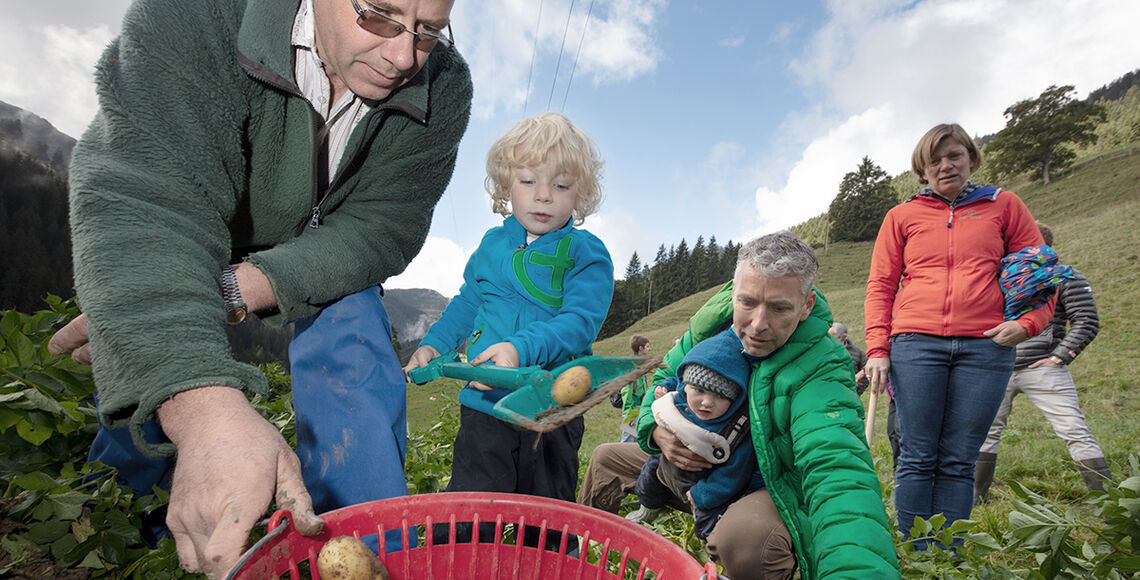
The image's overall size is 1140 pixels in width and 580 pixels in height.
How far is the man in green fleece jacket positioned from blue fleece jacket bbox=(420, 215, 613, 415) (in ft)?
1.48

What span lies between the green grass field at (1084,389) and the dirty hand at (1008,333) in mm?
613

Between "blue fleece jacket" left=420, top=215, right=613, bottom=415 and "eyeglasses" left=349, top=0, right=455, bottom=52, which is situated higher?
"eyeglasses" left=349, top=0, right=455, bottom=52

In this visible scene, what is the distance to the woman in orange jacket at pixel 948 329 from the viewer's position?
2.72 meters

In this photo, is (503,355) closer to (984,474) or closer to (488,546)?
(488,546)

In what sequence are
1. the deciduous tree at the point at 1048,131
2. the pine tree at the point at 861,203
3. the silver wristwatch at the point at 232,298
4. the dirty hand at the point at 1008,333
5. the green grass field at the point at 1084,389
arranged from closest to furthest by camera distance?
the silver wristwatch at the point at 232,298, the dirty hand at the point at 1008,333, the green grass field at the point at 1084,389, the deciduous tree at the point at 1048,131, the pine tree at the point at 861,203

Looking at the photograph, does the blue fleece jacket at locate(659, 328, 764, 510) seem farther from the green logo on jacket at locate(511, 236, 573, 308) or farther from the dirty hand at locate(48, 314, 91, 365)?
the dirty hand at locate(48, 314, 91, 365)

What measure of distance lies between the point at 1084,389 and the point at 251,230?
11.1m

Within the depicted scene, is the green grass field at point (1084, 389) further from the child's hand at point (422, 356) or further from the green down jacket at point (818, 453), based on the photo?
the child's hand at point (422, 356)

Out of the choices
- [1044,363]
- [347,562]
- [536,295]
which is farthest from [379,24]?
[1044,363]

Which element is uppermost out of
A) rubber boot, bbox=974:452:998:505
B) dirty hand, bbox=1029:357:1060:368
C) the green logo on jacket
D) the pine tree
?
the pine tree

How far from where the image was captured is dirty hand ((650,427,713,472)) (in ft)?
7.29

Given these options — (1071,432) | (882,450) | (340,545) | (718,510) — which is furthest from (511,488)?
(882,450)

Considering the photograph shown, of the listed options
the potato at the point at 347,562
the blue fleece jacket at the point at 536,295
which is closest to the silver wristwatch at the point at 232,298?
the potato at the point at 347,562

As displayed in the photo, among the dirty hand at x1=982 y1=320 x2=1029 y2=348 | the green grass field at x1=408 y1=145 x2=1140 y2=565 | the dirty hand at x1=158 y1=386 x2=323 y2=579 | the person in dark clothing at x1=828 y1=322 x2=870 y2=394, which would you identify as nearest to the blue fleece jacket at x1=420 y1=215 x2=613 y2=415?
the dirty hand at x1=158 y1=386 x2=323 y2=579
